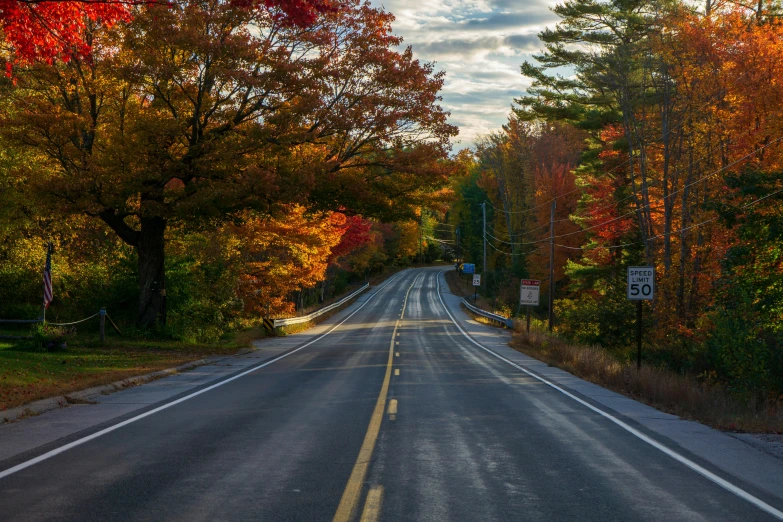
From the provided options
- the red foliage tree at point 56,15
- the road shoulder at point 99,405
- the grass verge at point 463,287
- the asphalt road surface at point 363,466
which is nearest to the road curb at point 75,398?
the road shoulder at point 99,405

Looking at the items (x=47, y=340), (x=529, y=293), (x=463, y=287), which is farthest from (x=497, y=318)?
(x=463, y=287)

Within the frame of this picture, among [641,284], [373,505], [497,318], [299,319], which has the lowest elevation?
[299,319]

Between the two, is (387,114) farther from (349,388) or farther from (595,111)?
(595,111)

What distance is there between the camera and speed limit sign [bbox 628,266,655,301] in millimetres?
19562

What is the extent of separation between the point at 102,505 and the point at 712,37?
32.0m

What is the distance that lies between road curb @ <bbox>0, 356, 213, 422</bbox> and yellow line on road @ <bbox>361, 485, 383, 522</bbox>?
684cm

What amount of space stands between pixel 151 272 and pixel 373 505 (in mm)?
21821

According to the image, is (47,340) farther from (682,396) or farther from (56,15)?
(682,396)

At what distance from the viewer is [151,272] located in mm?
26766

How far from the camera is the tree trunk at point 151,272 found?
87.3 feet

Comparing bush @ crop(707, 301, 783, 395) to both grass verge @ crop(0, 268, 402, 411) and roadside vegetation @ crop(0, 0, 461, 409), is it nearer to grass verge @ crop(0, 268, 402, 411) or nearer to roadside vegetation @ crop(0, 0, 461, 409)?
roadside vegetation @ crop(0, 0, 461, 409)

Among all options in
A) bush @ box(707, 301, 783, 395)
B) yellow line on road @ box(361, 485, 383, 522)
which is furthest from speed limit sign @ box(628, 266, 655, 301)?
yellow line on road @ box(361, 485, 383, 522)

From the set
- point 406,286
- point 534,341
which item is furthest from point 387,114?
point 406,286

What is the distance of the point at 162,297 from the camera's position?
27203mm
